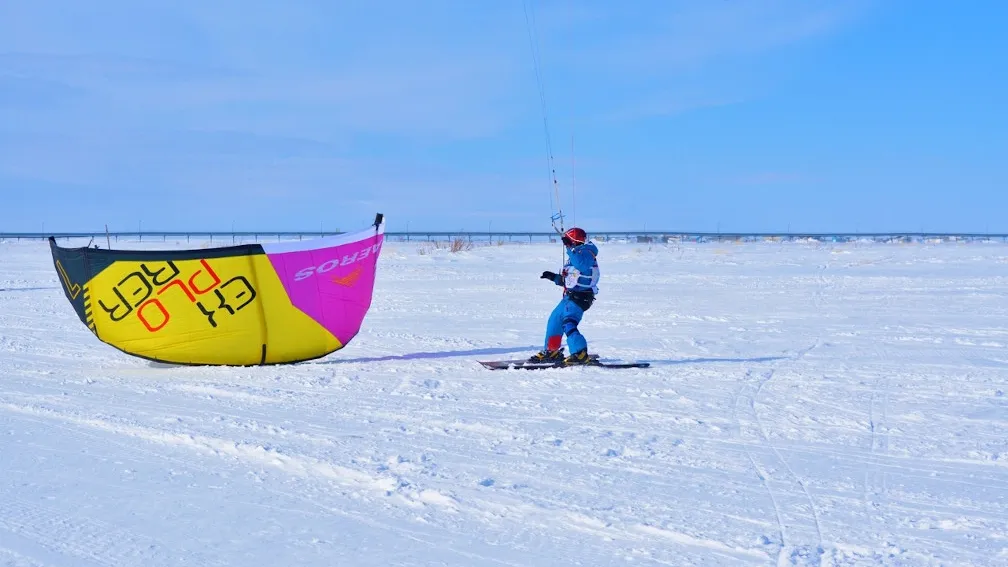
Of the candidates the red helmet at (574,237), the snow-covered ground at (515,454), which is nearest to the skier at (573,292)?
the red helmet at (574,237)

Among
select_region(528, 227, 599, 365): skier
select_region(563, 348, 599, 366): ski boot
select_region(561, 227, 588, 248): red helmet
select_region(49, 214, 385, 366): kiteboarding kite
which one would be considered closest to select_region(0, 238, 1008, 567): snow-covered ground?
select_region(49, 214, 385, 366): kiteboarding kite

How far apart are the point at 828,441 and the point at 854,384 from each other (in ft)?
7.60

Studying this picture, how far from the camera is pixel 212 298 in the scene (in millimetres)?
9062

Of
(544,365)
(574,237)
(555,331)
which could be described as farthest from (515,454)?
(574,237)

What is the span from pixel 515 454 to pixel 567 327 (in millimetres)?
3812

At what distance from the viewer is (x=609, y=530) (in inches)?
165

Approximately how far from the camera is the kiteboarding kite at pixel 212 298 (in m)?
9.01

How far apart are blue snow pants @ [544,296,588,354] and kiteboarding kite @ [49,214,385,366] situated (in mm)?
2218

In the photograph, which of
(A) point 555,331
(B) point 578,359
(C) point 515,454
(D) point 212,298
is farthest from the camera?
(A) point 555,331

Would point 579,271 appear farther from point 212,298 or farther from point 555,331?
point 212,298

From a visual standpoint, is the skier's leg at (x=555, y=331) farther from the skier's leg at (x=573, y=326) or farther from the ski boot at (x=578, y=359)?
the ski boot at (x=578, y=359)

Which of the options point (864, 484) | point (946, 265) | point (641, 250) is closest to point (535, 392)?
point (864, 484)

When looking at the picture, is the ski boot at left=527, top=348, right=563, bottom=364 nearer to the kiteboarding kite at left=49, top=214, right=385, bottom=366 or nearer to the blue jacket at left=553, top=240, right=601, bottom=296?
the blue jacket at left=553, top=240, right=601, bottom=296

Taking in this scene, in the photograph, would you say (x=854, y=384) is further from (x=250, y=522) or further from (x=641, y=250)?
(x=641, y=250)
